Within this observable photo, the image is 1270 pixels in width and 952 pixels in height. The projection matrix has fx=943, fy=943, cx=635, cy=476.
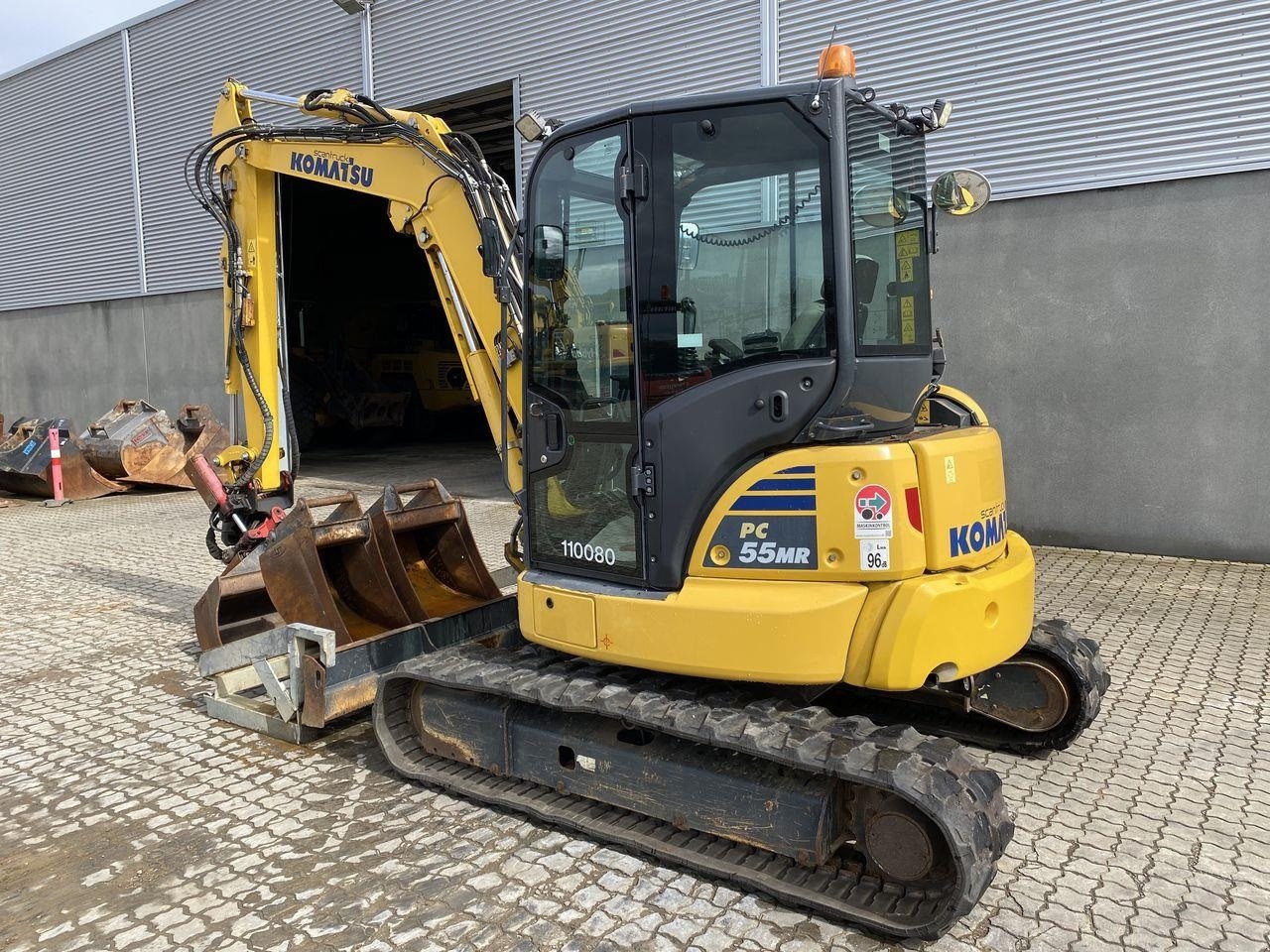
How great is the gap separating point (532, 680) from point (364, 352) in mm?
18007

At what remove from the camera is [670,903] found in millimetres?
3225

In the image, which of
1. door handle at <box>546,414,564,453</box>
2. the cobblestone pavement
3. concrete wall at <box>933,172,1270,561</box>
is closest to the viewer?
the cobblestone pavement

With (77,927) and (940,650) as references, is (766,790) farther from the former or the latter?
(77,927)

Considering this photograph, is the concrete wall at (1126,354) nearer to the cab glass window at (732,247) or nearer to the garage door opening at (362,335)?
the cab glass window at (732,247)

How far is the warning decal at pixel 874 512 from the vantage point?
10.4ft

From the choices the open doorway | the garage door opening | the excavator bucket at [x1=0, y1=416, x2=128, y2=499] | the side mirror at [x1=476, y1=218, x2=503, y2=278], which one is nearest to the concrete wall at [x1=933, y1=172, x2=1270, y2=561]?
the side mirror at [x1=476, y1=218, x2=503, y2=278]

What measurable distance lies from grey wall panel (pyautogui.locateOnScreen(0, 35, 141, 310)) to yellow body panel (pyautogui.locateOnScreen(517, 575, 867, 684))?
55.9ft

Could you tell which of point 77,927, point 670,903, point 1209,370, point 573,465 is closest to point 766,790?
point 670,903

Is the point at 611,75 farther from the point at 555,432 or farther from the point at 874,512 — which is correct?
the point at 874,512

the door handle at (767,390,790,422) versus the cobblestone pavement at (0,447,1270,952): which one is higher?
the door handle at (767,390,790,422)

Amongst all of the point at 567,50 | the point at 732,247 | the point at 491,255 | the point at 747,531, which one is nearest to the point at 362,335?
the point at 567,50

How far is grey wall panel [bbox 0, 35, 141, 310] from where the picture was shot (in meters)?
A: 17.5

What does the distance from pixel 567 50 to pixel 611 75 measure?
0.81 meters

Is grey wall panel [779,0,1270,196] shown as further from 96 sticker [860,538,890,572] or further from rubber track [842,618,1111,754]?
96 sticker [860,538,890,572]
